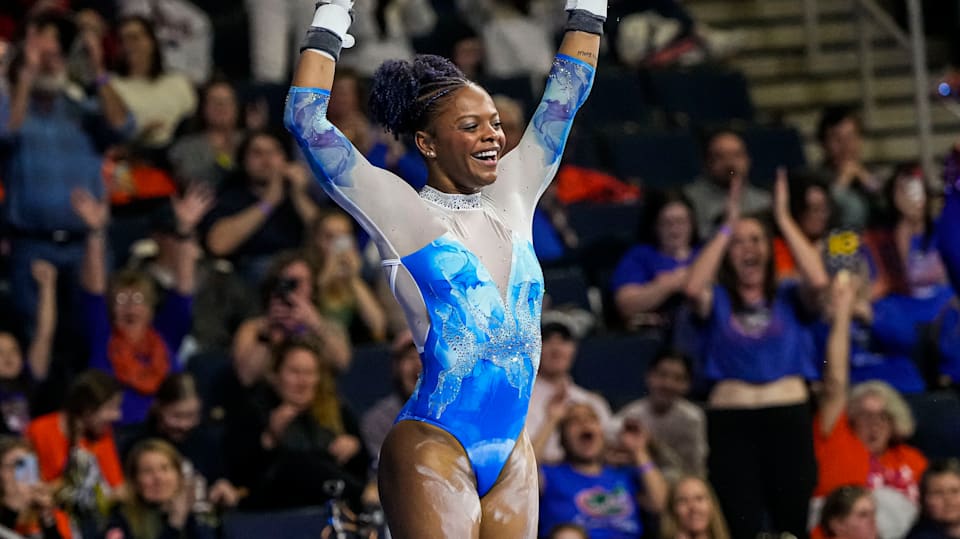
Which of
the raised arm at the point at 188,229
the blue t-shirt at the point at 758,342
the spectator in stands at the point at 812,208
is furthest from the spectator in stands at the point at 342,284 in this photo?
the spectator in stands at the point at 812,208

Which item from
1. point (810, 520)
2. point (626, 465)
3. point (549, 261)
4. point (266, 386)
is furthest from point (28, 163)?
point (810, 520)

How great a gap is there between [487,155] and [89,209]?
341cm

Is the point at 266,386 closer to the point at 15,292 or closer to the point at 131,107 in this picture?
the point at 15,292

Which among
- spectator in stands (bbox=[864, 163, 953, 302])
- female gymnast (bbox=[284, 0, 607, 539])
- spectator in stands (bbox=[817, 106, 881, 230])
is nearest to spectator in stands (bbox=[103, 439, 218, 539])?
female gymnast (bbox=[284, 0, 607, 539])

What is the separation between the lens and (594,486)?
6242 millimetres

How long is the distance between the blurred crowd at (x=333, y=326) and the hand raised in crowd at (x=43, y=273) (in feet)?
0.05

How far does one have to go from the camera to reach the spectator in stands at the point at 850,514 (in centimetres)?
597

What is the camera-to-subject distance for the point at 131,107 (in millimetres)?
7723

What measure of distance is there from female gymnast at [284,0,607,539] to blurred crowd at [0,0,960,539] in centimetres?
151

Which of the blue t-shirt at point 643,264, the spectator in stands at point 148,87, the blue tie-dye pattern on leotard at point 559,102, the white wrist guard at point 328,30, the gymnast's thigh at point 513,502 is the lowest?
the gymnast's thigh at point 513,502

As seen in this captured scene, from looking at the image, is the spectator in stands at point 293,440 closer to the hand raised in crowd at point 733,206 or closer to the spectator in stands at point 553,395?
the spectator in stands at point 553,395

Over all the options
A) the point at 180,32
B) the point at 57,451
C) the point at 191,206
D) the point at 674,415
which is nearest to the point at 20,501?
the point at 57,451

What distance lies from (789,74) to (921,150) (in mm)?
1686

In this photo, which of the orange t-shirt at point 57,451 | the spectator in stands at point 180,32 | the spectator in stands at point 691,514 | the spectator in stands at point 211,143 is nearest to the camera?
the orange t-shirt at point 57,451
